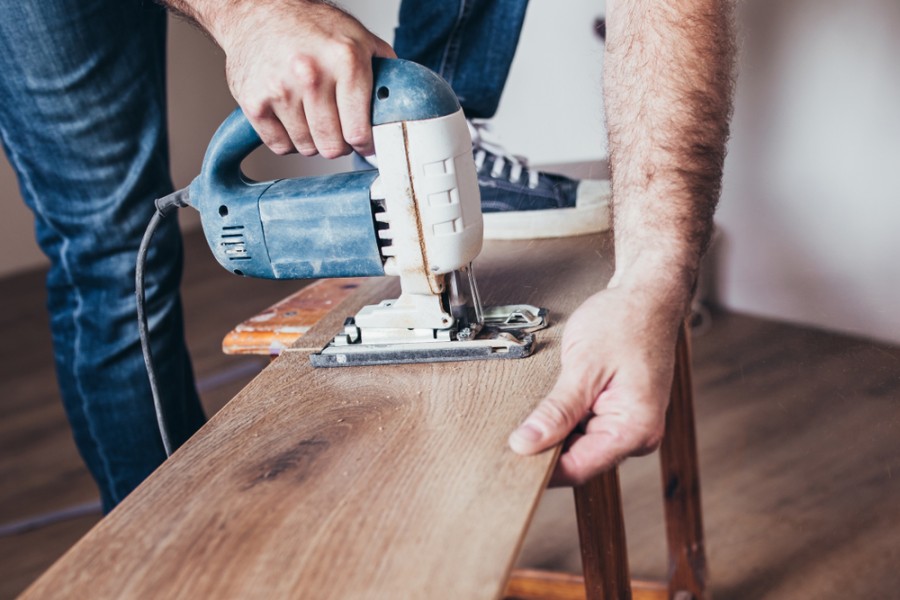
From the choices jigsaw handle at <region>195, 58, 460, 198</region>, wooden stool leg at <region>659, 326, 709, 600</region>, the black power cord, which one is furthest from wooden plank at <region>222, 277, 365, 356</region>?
wooden stool leg at <region>659, 326, 709, 600</region>

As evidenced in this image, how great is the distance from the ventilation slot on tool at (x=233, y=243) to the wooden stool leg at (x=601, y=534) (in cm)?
42

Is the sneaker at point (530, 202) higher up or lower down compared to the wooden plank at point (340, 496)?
higher up

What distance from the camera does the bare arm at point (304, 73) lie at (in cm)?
75

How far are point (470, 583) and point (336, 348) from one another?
0.39m

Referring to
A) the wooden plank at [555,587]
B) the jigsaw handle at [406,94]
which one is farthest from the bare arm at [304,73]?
the wooden plank at [555,587]

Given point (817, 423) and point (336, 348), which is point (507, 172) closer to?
point (336, 348)

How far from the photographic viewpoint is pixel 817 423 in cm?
183

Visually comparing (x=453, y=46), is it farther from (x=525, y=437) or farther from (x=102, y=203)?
(x=525, y=437)

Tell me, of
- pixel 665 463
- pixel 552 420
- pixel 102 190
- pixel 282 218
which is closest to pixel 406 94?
pixel 282 218

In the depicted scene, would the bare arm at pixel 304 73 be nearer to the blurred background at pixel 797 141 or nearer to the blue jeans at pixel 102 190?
the blue jeans at pixel 102 190

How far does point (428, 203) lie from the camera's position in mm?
769

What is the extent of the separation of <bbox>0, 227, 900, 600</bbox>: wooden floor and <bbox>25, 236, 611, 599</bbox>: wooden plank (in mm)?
860

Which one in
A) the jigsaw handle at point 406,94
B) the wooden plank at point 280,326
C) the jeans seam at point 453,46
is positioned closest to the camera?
the jigsaw handle at point 406,94

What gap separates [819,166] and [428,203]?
166 centimetres
